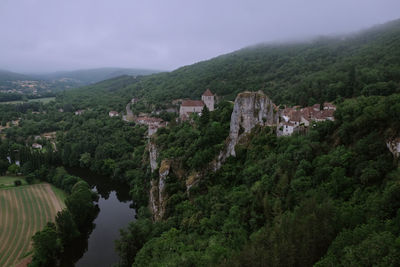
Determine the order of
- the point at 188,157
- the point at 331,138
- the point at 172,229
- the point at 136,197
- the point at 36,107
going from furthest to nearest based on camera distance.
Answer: the point at 36,107 → the point at 136,197 → the point at 188,157 → the point at 172,229 → the point at 331,138

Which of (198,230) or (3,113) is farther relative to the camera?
(3,113)

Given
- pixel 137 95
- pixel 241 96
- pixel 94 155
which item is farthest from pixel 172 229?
pixel 137 95

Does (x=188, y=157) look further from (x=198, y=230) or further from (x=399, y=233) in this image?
(x=399, y=233)

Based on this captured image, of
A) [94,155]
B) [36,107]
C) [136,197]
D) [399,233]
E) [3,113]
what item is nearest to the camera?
[399,233]

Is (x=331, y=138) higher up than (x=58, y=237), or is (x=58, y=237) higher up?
(x=331, y=138)

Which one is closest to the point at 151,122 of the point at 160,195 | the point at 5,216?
the point at 160,195

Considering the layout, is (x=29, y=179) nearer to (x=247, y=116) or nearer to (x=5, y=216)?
(x=5, y=216)

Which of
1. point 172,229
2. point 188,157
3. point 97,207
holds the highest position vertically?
point 188,157
